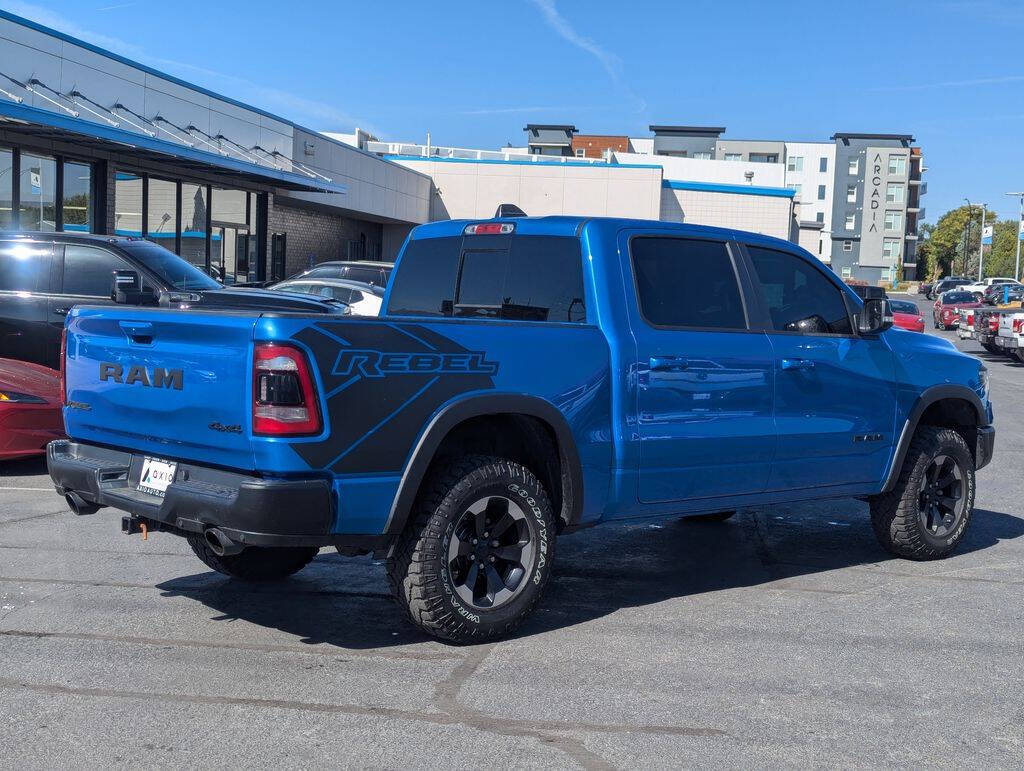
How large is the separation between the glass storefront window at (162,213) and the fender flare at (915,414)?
20353mm

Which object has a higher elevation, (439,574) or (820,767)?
(439,574)

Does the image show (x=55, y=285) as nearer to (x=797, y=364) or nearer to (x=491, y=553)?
(x=491, y=553)

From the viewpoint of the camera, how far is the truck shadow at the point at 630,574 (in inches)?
212

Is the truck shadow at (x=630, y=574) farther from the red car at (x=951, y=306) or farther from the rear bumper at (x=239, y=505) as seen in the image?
the red car at (x=951, y=306)

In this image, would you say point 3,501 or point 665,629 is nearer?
point 665,629

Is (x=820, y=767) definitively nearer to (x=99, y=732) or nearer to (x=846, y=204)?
(x=99, y=732)

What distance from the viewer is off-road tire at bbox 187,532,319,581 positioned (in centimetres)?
588

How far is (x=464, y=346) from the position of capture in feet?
15.7

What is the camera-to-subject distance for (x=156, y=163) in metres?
23.4

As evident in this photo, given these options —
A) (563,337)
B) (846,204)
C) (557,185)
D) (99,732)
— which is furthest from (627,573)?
(846,204)

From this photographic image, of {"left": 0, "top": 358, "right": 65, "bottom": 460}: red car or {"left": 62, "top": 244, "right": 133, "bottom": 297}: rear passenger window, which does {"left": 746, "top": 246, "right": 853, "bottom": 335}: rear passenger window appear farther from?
{"left": 62, "top": 244, "right": 133, "bottom": 297}: rear passenger window

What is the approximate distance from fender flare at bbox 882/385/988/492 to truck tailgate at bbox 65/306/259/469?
Answer: 4048mm

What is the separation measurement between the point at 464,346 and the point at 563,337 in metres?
0.57

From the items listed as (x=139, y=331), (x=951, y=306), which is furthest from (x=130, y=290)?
(x=951, y=306)
